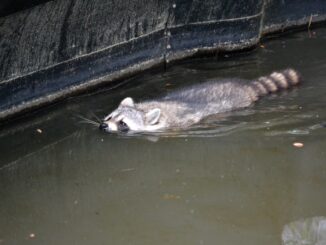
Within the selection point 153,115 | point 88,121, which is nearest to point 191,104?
point 153,115

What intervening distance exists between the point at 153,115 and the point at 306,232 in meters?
2.63

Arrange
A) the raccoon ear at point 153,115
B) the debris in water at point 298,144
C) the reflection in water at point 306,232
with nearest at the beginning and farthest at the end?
the reflection in water at point 306,232, the debris in water at point 298,144, the raccoon ear at point 153,115

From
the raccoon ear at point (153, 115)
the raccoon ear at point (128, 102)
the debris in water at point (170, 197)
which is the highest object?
the raccoon ear at point (128, 102)

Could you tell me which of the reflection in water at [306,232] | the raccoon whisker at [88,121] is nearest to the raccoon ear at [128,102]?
the raccoon whisker at [88,121]

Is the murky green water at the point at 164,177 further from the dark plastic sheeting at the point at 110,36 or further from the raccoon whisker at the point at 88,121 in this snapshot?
the dark plastic sheeting at the point at 110,36

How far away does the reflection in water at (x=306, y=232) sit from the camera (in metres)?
5.65

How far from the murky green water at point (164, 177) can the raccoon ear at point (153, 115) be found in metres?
0.31

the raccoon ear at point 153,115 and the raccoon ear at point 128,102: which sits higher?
the raccoon ear at point 128,102

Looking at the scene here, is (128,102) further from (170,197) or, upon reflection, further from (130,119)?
(170,197)

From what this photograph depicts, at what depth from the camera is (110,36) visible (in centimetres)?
863

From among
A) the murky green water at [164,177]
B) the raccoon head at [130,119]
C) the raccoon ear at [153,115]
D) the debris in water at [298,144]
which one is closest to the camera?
the murky green water at [164,177]

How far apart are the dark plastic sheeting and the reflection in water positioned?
3.67 metres

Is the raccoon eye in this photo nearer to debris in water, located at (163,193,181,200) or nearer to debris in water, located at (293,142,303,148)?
debris in water, located at (163,193,181,200)

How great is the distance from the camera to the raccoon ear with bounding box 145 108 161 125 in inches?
307
